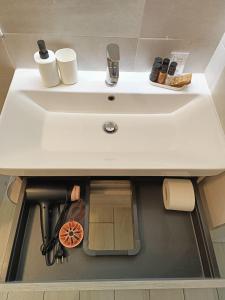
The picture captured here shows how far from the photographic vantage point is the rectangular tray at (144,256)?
0.73m

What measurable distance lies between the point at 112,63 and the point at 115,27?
0.13 m

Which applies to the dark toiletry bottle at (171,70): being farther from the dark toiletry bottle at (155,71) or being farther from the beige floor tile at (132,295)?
the beige floor tile at (132,295)

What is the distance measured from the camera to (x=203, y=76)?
0.90 m

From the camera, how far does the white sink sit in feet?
2.18

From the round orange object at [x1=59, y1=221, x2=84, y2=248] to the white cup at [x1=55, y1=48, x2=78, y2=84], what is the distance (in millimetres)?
539

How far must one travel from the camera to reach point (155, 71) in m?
0.83

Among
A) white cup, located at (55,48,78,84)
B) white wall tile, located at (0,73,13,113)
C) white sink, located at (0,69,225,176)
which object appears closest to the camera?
white sink, located at (0,69,225,176)

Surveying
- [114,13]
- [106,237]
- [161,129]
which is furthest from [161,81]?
[106,237]

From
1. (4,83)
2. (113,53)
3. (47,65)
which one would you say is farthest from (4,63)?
(113,53)

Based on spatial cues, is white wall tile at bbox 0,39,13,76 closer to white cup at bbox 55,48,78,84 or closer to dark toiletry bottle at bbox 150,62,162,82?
white cup at bbox 55,48,78,84

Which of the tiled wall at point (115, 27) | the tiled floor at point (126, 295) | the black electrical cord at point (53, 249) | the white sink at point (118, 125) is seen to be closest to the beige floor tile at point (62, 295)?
the tiled floor at point (126, 295)

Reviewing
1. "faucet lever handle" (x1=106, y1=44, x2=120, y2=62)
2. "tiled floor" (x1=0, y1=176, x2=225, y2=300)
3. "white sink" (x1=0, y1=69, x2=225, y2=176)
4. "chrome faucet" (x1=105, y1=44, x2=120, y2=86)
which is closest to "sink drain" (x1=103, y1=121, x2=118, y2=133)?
"white sink" (x1=0, y1=69, x2=225, y2=176)

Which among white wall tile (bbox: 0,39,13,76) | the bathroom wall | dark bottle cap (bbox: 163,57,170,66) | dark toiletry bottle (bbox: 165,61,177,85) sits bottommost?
the bathroom wall

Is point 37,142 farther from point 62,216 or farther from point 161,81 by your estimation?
point 161,81
